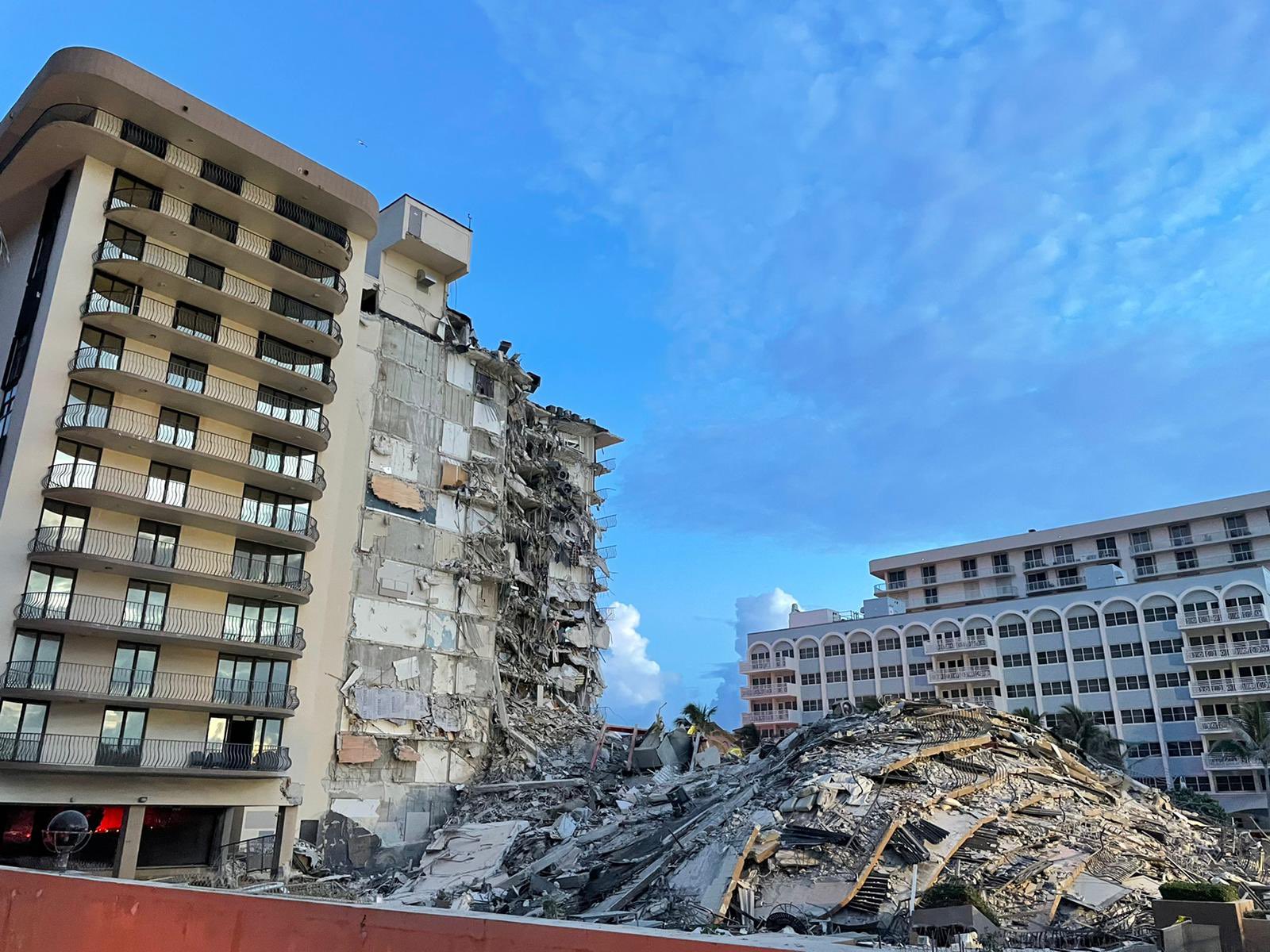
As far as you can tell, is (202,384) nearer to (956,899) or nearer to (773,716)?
(956,899)

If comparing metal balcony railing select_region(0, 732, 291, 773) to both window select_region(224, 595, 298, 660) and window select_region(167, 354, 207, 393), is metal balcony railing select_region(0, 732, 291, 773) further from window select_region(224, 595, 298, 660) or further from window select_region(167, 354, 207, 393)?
window select_region(167, 354, 207, 393)

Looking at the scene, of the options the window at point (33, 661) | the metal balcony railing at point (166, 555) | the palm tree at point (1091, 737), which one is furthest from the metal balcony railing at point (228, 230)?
the palm tree at point (1091, 737)

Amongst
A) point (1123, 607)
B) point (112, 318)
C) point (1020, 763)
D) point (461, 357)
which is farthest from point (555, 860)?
point (1123, 607)

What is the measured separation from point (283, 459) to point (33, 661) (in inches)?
464

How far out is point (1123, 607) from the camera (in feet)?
226

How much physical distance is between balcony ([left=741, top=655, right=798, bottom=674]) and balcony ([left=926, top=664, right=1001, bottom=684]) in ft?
45.1

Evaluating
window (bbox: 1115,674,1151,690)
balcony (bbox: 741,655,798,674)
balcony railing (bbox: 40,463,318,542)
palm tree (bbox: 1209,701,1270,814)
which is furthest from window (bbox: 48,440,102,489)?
window (bbox: 1115,674,1151,690)

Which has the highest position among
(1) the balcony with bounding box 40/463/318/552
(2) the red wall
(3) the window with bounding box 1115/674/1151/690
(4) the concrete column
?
(1) the balcony with bounding box 40/463/318/552

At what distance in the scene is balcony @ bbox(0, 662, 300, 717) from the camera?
28547mm

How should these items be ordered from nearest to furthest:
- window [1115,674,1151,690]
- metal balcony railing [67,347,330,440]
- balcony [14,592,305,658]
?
balcony [14,592,305,658]
metal balcony railing [67,347,330,440]
window [1115,674,1151,690]

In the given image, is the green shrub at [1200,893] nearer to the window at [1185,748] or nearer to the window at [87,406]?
the window at [87,406]

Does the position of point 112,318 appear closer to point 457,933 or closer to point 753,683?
point 457,933

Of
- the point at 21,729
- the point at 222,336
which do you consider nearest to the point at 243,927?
the point at 21,729

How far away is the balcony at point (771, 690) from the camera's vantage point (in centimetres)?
8562
